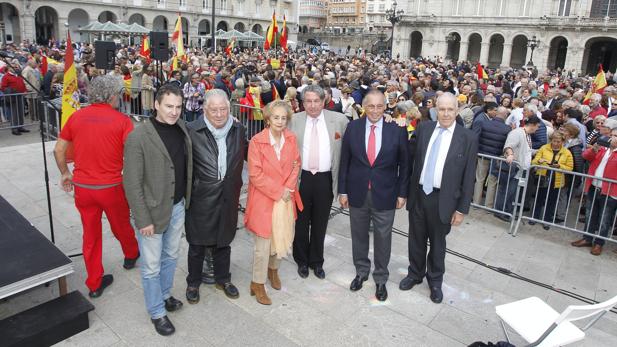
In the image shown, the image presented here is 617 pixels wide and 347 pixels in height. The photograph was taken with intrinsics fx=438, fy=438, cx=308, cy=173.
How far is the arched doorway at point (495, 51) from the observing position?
51.0m

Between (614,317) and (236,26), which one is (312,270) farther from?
(236,26)

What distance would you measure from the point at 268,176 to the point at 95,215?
4.92 feet

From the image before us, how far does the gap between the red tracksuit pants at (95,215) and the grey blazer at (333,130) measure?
64.2 inches

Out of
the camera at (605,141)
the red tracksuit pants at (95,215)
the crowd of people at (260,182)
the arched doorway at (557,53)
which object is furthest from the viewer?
the arched doorway at (557,53)

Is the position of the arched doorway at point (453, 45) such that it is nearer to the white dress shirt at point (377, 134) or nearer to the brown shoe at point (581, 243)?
the brown shoe at point (581, 243)

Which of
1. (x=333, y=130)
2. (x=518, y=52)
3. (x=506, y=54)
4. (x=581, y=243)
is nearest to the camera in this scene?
(x=333, y=130)

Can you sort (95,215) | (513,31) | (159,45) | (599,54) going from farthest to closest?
(513,31), (599,54), (159,45), (95,215)

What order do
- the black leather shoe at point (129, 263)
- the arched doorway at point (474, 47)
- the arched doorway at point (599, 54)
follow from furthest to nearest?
1. the arched doorway at point (474, 47)
2. the arched doorway at point (599, 54)
3. the black leather shoe at point (129, 263)

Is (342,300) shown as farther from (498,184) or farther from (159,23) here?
(159,23)

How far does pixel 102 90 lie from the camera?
3568mm

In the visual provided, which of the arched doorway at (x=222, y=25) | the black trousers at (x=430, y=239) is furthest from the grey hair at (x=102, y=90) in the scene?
the arched doorway at (x=222, y=25)

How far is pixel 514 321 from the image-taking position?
2.99m

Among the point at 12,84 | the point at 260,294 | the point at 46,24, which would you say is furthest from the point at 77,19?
the point at 260,294

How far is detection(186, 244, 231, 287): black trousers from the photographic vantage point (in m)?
3.87
